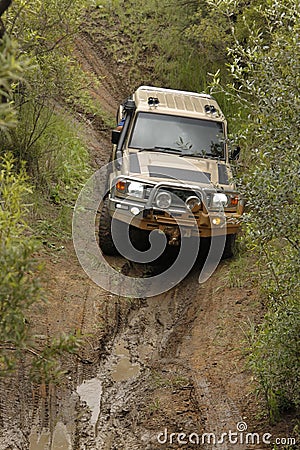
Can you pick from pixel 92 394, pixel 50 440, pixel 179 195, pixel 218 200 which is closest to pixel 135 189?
pixel 179 195

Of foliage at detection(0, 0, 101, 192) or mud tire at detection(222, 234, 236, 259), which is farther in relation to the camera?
mud tire at detection(222, 234, 236, 259)

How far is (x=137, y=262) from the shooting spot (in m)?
8.68

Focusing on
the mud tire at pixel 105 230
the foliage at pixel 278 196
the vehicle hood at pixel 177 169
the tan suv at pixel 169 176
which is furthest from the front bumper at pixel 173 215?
the foliage at pixel 278 196

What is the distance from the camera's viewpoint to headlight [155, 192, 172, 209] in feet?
25.1

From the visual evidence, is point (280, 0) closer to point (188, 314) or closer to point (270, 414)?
point (270, 414)

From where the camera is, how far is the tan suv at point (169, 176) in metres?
7.70

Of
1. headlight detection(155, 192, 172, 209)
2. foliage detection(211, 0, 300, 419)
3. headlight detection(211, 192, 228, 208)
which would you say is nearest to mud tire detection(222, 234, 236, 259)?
headlight detection(211, 192, 228, 208)

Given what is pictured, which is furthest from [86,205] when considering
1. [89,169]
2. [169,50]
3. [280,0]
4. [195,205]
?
[169,50]

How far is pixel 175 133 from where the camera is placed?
875cm
